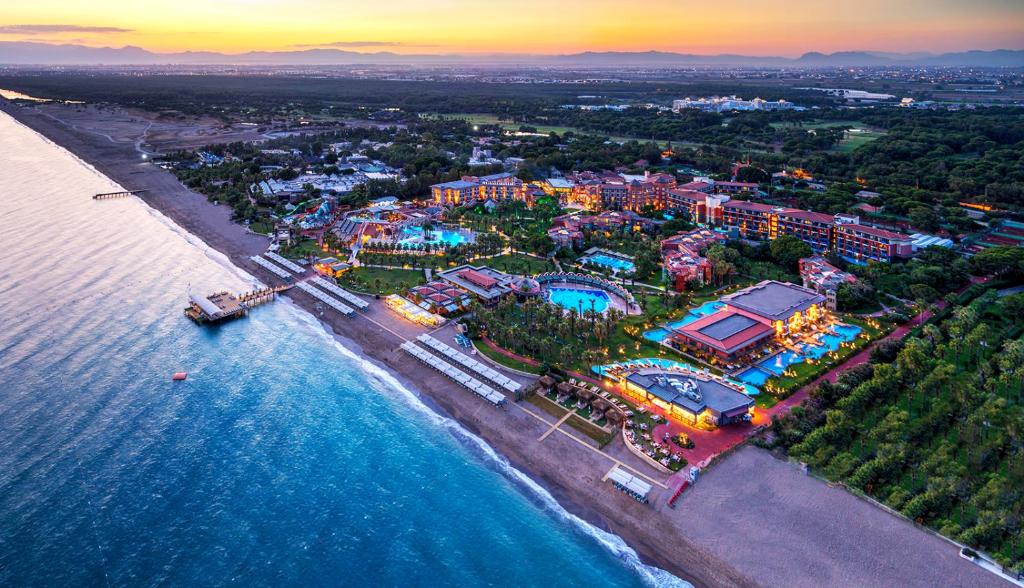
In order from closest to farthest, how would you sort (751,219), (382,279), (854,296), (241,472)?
(241,472) → (854,296) → (382,279) → (751,219)

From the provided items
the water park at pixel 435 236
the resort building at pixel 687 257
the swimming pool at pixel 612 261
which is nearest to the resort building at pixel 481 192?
the water park at pixel 435 236

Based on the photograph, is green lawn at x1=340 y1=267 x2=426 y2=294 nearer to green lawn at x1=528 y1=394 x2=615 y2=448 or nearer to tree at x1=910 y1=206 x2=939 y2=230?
green lawn at x1=528 y1=394 x2=615 y2=448

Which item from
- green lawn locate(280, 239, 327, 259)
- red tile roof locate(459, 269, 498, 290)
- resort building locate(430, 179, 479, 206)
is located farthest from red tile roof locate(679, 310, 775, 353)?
resort building locate(430, 179, 479, 206)

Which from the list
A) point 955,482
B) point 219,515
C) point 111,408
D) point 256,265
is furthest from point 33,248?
point 955,482

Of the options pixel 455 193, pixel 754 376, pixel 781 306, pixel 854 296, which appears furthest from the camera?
pixel 455 193

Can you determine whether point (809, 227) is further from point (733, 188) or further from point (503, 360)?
point (503, 360)

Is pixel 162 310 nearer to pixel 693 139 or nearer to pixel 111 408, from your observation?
pixel 111 408

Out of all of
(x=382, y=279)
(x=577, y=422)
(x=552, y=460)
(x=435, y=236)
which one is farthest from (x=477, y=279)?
(x=552, y=460)
